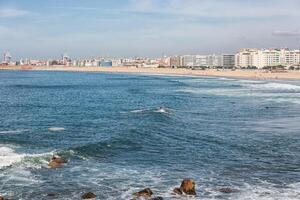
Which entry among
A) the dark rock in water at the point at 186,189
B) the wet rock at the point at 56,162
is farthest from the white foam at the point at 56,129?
the dark rock in water at the point at 186,189

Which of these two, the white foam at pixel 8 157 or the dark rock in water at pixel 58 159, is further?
the dark rock in water at pixel 58 159

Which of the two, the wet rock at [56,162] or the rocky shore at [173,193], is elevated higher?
the wet rock at [56,162]

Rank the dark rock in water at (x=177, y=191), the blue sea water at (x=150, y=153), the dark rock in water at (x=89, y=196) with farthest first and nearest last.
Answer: the blue sea water at (x=150, y=153), the dark rock in water at (x=177, y=191), the dark rock in water at (x=89, y=196)

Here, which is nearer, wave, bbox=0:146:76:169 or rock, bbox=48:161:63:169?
rock, bbox=48:161:63:169

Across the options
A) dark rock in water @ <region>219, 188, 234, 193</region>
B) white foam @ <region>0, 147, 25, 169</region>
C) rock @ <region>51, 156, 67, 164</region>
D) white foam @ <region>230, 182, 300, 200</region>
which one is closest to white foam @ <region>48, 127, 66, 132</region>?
white foam @ <region>0, 147, 25, 169</region>

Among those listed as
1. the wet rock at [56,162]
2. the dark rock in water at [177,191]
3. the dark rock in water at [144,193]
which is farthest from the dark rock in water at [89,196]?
the wet rock at [56,162]

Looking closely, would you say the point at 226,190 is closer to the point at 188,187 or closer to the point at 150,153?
the point at 188,187

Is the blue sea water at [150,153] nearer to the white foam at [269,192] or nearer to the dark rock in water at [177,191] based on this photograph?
the white foam at [269,192]

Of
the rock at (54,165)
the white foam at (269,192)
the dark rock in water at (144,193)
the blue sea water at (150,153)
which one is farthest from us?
the rock at (54,165)

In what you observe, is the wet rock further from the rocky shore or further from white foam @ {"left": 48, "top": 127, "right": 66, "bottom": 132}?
white foam @ {"left": 48, "top": 127, "right": 66, "bottom": 132}

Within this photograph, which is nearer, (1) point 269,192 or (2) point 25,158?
(1) point 269,192

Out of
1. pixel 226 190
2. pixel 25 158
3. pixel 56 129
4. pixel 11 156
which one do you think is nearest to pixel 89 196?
pixel 226 190

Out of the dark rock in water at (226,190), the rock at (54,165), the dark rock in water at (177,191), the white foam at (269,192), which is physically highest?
the rock at (54,165)

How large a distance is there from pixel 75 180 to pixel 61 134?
14.2 meters
